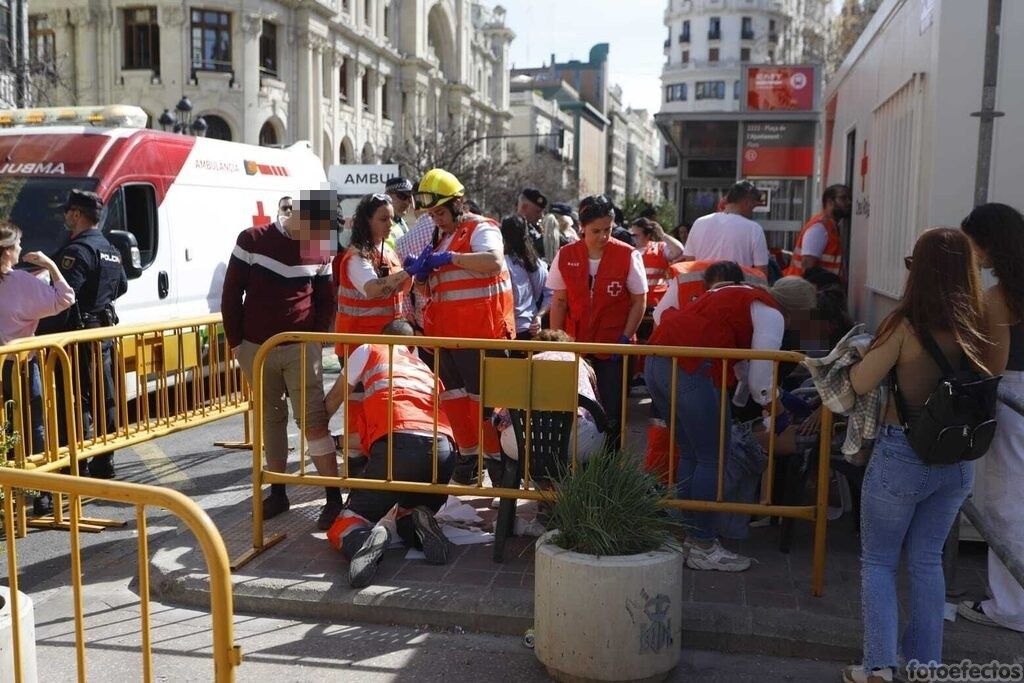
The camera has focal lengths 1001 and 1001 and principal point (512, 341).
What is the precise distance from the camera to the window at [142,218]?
355 inches

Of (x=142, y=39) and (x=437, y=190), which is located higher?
(x=142, y=39)

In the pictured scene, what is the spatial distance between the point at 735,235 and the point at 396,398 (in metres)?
3.50

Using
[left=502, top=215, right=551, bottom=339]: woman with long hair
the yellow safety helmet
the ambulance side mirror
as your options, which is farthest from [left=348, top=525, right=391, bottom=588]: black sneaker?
the ambulance side mirror

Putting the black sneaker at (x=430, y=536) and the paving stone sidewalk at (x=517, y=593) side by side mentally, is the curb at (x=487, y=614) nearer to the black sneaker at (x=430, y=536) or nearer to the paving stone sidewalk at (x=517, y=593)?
the paving stone sidewalk at (x=517, y=593)

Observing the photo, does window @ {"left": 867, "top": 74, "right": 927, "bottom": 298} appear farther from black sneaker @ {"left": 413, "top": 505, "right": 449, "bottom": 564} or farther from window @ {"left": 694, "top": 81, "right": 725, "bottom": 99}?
window @ {"left": 694, "top": 81, "right": 725, "bottom": 99}

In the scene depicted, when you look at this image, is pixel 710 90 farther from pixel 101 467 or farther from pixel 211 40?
pixel 101 467

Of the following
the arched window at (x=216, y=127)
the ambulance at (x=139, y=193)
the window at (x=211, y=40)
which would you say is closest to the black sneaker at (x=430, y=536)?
the ambulance at (x=139, y=193)

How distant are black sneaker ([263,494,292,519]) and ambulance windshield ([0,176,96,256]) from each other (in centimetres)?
376

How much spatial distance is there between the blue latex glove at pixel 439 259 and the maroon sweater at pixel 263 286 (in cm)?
78

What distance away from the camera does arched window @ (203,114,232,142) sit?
138 ft

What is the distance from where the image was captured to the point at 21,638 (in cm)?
269

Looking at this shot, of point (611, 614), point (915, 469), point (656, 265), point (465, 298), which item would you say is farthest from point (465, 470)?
point (656, 265)

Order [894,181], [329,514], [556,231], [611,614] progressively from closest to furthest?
[611,614] → [329,514] → [894,181] → [556,231]

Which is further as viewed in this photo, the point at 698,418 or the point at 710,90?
the point at 710,90
